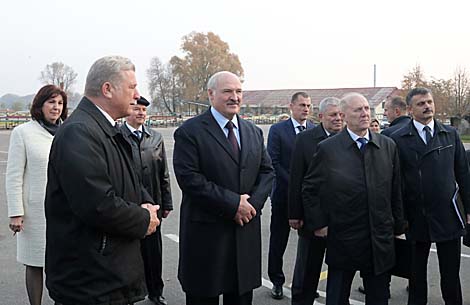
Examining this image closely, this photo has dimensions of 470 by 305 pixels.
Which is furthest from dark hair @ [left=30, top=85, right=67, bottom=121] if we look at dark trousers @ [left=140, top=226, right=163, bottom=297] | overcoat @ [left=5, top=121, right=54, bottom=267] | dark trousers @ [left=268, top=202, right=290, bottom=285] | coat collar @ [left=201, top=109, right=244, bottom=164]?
dark trousers @ [left=268, top=202, right=290, bottom=285]

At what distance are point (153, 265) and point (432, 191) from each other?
265 cm

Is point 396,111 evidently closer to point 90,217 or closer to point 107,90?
point 107,90

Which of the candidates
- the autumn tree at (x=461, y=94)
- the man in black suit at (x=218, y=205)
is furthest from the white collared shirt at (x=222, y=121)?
the autumn tree at (x=461, y=94)

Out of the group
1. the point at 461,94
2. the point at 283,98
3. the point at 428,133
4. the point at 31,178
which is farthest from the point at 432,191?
the point at 283,98

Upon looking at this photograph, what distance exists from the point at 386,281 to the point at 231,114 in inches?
68.6

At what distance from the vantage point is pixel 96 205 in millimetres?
2369

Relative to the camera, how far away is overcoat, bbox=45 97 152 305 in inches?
93.9

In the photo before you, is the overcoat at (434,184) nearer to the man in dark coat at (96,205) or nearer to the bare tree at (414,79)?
the man in dark coat at (96,205)

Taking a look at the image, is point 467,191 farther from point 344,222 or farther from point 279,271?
point 279,271

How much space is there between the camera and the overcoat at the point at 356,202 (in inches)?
143

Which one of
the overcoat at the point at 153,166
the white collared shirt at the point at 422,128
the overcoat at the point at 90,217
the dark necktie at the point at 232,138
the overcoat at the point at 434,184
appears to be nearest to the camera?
the overcoat at the point at 90,217

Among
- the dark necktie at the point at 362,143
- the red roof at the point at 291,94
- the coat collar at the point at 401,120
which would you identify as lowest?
the dark necktie at the point at 362,143

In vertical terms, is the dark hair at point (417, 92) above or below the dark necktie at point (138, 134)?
above

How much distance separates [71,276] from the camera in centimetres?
249
